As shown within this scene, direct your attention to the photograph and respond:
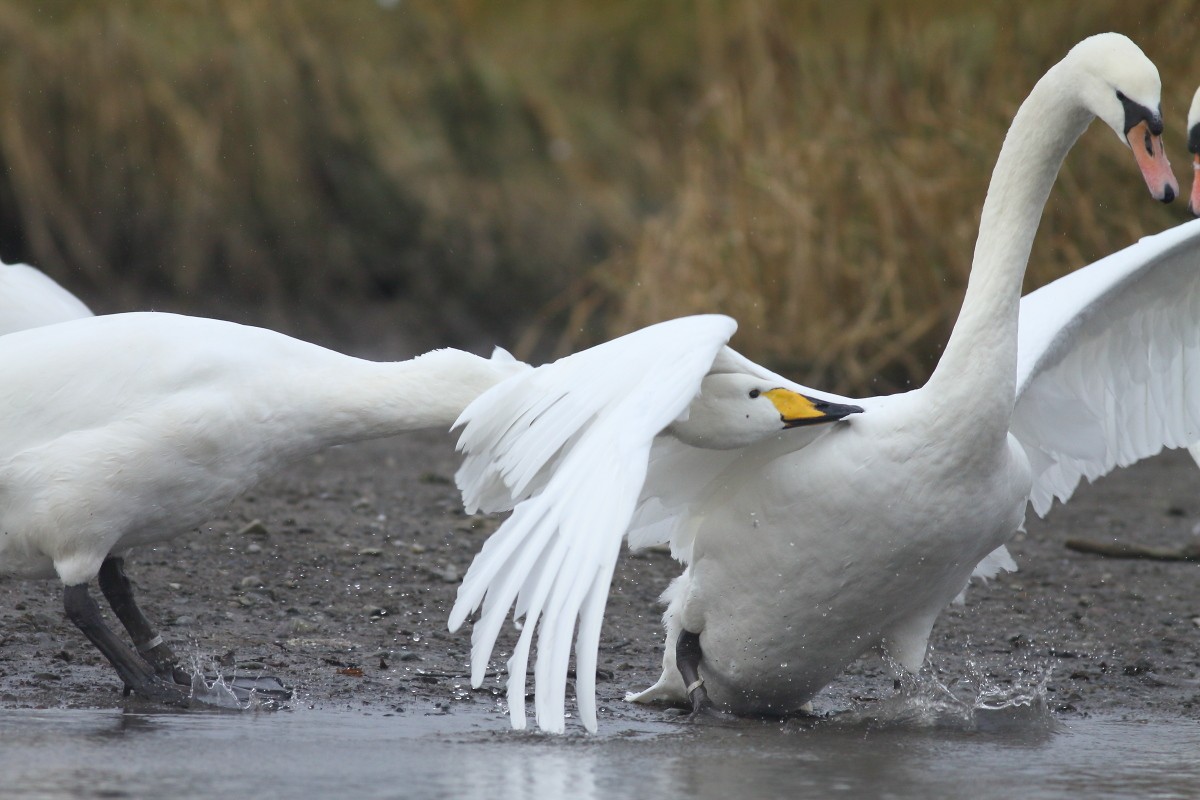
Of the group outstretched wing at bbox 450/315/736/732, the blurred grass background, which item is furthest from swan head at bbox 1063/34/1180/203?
the blurred grass background

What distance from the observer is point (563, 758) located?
172 inches

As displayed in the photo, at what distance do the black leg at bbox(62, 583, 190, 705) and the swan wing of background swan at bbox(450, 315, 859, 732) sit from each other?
1.03 m

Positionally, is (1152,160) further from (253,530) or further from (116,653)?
(253,530)

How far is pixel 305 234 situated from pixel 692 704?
28.4 feet

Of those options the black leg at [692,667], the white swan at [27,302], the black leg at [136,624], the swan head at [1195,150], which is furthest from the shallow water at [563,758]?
the white swan at [27,302]

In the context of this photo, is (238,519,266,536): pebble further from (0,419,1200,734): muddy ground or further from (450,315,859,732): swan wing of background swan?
(450,315,859,732): swan wing of background swan

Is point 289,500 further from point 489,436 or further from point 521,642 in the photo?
point 521,642

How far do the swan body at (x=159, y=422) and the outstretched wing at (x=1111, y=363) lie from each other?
173cm

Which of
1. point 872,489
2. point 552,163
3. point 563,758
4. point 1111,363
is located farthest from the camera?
point 552,163

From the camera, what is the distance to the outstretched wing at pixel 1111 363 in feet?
18.2

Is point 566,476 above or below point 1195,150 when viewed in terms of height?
below

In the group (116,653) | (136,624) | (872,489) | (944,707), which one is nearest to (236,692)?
(116,653)

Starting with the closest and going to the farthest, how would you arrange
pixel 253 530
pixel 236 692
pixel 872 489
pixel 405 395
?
1. pixel 872 489
2. pixel 405 395
3. pixel 236 692
4. pixel 253 530

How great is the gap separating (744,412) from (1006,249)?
920 millimetres
